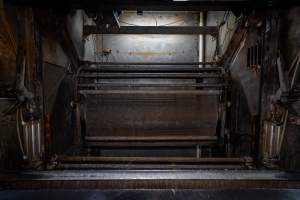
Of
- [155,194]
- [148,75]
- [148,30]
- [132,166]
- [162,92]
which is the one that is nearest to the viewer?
[155,194]

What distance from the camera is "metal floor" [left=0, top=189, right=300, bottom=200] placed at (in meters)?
1.20

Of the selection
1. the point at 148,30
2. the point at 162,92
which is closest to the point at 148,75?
the point at 162,92

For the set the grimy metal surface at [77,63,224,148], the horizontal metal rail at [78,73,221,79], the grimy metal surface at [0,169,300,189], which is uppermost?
the horizontal metal rail at [78,73,221,79]

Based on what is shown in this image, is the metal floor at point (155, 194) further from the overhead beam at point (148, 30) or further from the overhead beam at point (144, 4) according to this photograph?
the overhead beam at point (148, 30)

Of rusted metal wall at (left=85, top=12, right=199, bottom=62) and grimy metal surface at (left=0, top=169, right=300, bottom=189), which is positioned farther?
rusted metal wall at (left=85, top=12, right=199, bottom=62)

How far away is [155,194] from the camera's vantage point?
1239 millimetres

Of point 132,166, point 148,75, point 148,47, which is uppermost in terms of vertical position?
point 148,47

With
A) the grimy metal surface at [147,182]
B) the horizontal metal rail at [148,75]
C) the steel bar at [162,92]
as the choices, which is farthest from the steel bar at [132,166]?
the horizontal metal rail at [148,75]

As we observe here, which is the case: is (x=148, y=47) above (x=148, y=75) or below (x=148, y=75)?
above

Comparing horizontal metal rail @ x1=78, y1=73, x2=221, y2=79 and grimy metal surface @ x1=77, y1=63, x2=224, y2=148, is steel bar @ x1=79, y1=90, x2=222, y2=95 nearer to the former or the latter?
grimy metal surface @ x1=77, y1=63, x2=224, y2=148

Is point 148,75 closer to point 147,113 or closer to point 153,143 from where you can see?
point 147,113

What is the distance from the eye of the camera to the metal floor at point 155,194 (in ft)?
3.92

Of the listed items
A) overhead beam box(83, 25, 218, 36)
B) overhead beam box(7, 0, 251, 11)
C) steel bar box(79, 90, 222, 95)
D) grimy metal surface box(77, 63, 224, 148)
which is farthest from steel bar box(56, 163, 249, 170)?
overhead beam box(83, 25, 218, 36)

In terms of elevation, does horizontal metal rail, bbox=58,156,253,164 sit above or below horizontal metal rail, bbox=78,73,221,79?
below
